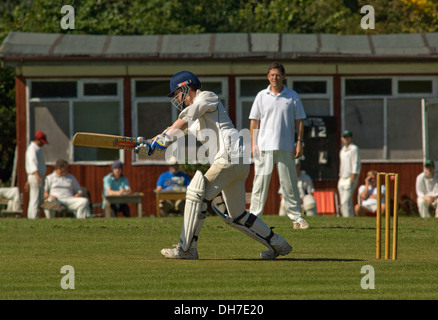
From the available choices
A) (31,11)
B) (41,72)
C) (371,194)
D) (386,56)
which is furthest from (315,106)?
(31,11)

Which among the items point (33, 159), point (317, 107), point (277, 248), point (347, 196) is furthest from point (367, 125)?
point (277, 248)

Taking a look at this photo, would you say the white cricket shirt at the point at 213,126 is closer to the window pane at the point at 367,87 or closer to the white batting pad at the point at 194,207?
the white batting pad at the point at 194,207

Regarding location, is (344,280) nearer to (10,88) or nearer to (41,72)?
(41,72)

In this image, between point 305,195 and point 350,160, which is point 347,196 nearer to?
point 350,160

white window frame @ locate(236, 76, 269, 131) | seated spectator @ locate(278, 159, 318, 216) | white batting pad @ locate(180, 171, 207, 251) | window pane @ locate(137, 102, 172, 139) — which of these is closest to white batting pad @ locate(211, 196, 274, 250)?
white batting pad @ locate(180, 171, 207, 251)

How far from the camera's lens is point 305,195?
19.5 meters

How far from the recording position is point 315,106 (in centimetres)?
2284

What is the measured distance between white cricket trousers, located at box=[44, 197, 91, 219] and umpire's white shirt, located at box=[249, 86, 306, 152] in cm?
667

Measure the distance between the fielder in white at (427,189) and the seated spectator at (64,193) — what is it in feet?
21.9

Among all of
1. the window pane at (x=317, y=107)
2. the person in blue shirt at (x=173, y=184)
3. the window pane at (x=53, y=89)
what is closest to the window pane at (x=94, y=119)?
the window pane at (x=53, y=89)

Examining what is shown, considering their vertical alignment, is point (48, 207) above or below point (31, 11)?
below

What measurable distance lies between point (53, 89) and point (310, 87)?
6.04 m

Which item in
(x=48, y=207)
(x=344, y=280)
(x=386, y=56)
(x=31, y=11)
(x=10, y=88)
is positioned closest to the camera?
(x=344, y=280)

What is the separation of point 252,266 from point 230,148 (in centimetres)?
115
